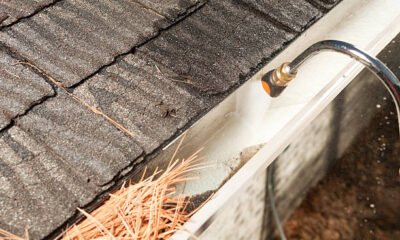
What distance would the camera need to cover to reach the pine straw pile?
1.69 m

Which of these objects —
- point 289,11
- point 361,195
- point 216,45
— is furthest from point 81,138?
point 361,195

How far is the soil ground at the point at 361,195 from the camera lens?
136 inches

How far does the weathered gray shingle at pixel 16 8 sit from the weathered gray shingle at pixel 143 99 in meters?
0.46

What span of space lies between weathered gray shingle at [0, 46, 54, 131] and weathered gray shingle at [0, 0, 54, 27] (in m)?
0.20

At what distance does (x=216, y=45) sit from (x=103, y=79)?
0.49m

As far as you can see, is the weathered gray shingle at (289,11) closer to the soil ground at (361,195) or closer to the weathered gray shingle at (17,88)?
the weathered gray shingle at (17,88)

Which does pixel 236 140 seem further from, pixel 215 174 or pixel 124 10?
pixel 124 10

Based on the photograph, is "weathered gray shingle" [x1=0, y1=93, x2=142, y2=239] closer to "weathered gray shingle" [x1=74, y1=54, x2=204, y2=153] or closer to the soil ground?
"weathered gray shingle" [x1=74, y1=54, x2=204, y2=153]

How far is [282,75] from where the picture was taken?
78.9 inches

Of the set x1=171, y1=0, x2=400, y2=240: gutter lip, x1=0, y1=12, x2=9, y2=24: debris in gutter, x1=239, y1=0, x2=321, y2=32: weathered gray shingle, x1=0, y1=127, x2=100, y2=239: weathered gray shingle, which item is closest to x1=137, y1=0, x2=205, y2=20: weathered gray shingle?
x1=239, y1=0, x2=321, y2=32: weathered gray shingle

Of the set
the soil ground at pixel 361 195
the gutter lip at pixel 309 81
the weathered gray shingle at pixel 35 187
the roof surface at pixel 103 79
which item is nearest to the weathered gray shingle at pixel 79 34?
the roof surface at pixel 103 79

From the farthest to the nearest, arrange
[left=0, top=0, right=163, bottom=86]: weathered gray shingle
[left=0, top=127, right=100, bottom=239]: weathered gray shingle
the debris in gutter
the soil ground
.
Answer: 1. the soil ground
2. the debris in gutter
3. [left=0, top=0, right=163, bottom=86]: weathered gray shingle
4. [left=0, top=127, right=100, bottom=239]: weathered gray shingle

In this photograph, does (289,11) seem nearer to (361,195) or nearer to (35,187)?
(35,187)

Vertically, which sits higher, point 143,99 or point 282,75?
point 143,99
